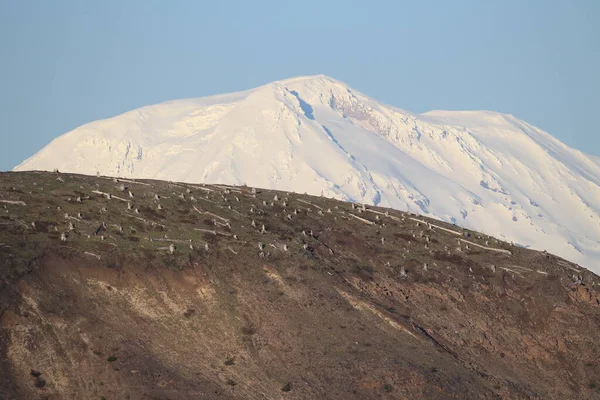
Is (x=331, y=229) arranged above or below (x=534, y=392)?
above

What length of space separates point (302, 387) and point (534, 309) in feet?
108

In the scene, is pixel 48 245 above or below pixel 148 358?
above

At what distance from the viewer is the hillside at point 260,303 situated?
88.9 m

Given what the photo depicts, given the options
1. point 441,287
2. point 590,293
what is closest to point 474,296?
point 441,287

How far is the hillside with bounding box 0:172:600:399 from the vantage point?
88875 mm

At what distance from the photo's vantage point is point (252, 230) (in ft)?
372

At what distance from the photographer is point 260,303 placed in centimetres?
10025

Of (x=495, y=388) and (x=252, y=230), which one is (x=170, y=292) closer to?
(x=252, y=230)

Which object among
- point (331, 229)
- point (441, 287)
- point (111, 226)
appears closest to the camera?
point (111, 226)

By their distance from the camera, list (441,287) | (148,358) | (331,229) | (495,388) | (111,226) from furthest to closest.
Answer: (331,229), (441,287), (111,226), (495,388), (148,358)

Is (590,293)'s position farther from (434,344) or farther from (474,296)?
(434,344)

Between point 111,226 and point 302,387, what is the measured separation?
Result: 2570 centimetres

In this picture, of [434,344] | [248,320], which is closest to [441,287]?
[434,344]

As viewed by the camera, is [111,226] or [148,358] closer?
[148,358]
